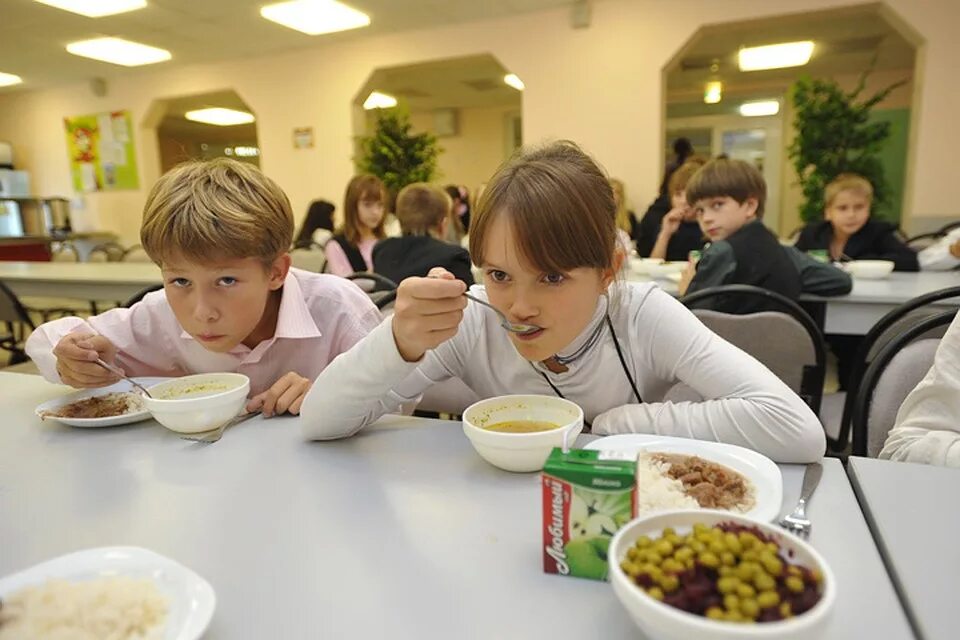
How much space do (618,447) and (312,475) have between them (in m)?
0.44

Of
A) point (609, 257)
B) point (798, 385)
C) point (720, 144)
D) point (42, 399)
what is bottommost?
point (798, 385)

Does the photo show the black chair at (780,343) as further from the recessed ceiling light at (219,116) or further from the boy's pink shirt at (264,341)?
the recessed ceiling light at (219,116)

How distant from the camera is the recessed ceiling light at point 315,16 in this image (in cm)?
537

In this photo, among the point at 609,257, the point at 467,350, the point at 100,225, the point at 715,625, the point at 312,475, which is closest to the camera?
the point at 715,625

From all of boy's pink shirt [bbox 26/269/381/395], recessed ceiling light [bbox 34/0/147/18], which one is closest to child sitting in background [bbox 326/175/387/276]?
boy's pink shirt [bbox 26/269/381/395]

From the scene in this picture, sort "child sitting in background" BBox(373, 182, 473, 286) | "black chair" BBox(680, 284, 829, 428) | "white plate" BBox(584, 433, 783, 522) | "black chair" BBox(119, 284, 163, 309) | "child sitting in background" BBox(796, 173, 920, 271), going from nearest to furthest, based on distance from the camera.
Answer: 1. "white plate" BBox(584, 433, 783, 522)
2. "black chair" BBox(680, 284, 829, 428)
3. "black chair" BBox(119, 284, 163, 309)
4. "child sitting in background" BBox(373, 182, 473, 286)
5. "child sitting in background" BBox(796, 173, 920, 271)

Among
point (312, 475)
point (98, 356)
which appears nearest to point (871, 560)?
point (312, 475)

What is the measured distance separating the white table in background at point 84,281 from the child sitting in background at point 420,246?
1361mm

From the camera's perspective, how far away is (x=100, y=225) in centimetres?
830

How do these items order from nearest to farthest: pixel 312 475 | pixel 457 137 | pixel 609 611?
pixel 609 611 < pixel 312 475 < pixel 457 137

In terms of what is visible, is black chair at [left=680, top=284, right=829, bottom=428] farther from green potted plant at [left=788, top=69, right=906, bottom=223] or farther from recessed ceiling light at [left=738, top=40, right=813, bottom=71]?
recessed ceiling light at [left=738, top=40, right=813, bottom=71]

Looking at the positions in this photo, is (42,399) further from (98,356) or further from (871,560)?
(871,560)

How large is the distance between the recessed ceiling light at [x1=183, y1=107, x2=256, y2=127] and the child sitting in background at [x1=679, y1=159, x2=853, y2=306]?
9009mm

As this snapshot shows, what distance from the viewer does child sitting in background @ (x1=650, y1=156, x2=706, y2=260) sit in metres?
3.71
